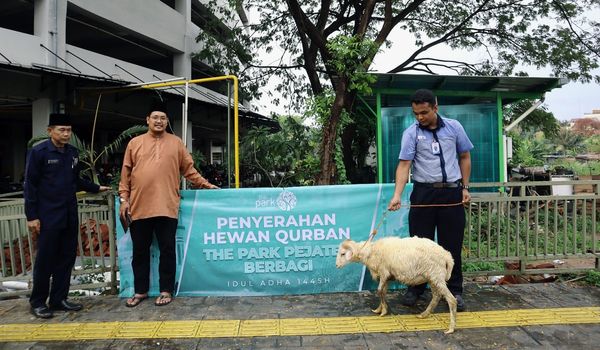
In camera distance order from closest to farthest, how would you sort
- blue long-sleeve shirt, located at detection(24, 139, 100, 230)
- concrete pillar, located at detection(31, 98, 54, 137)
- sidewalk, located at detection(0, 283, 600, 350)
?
sidewalk, located at detection(0, 283, 600, 350), blue long-sleeve shirt, located at detection(24, 139, 100, 230), concrete pillar, located at detection(31, 98, 54, 137)

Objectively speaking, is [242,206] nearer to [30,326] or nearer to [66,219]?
[66,219]

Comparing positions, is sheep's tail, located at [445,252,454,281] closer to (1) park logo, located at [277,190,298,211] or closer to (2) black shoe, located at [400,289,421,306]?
(2) black shoe, located at [400,289,421,306]

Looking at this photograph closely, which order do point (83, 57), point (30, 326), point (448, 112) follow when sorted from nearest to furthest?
1. point (30, 326)
2. point (448, 112)
3. point (83, 57)

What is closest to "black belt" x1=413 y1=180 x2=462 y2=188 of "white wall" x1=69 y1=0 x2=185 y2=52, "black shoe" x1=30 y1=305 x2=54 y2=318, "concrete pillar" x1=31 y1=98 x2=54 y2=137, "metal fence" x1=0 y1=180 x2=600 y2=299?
"metal fence" x1=0 y1=180 x2=600 y2=299

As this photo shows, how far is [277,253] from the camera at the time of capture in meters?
4.46

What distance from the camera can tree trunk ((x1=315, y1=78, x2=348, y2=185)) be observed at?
8.45 meters

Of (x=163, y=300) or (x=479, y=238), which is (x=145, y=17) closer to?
(x=163, y=300)

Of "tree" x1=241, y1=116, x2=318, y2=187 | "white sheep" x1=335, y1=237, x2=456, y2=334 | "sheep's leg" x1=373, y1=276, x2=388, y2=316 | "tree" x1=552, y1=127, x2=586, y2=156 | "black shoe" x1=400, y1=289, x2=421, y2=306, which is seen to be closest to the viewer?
"white sheep" x1=335, y1=237, x2=456, y2=334

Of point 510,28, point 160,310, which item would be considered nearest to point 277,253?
point 160,310

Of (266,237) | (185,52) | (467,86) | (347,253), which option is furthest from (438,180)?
(185,52)

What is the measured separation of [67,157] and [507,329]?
4.19m

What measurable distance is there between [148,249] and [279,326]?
1.57 m

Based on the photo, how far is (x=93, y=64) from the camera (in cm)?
1369

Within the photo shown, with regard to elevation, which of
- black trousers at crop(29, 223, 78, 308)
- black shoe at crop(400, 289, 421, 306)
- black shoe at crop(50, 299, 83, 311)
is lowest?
black shoe at crop(50, 299, 83, 311)
